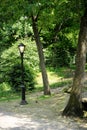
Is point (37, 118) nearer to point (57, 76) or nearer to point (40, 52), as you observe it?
point (40, 52)

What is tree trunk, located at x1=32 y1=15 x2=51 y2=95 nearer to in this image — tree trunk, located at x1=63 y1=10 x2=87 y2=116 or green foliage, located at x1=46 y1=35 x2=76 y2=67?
tree trunk, located at x1=63 y1=10 x2=87 y2=116

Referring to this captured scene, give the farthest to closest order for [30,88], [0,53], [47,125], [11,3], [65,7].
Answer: [0,53]
[30,88]
[11,3]
[65,7]
[47,125]

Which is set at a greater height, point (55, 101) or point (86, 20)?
point (86, 20)

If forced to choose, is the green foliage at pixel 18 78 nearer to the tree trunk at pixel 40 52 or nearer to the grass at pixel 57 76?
the grass at pixel 57 76

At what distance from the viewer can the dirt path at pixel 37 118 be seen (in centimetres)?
1064

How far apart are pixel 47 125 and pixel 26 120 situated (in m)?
1.11

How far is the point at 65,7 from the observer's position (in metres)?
13.2

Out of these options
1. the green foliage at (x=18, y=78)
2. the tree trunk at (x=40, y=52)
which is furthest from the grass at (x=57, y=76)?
the tree trunk at (x=40, y=52)

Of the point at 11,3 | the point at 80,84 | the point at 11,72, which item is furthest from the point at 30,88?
the point at 80,84

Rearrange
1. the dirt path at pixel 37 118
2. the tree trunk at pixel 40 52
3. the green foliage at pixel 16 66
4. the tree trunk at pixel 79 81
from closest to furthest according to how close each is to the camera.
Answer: the dirt path at pixel 37 118
the tree trunk at pixel 79 81
the tree trunk at pixel 40 52
the green foliage at pixel 16 66

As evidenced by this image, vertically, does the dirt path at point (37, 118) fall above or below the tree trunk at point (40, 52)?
below

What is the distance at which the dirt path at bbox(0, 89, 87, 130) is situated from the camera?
10641 millimetres

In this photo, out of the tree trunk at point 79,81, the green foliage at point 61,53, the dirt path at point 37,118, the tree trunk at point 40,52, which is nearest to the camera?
the dirt path at point 37,118

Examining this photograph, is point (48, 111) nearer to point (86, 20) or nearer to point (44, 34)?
point (86, 20)
